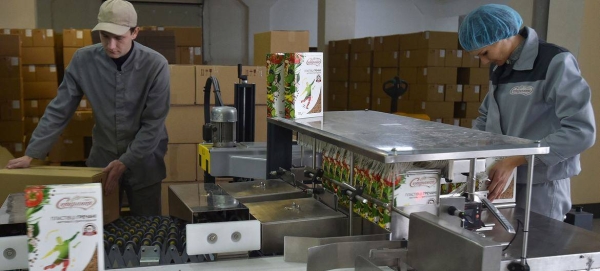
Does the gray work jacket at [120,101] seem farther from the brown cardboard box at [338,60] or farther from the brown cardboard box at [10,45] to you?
the brown cardboard box at [338,60]

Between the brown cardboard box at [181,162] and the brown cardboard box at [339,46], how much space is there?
13.4ft

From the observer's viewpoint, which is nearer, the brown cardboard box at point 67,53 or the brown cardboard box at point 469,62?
the brown cardboard box at point 67,53

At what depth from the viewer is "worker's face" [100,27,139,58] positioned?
92.4 inches

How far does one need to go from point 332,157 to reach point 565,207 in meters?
0.90

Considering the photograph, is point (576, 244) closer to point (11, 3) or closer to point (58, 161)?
point (58, 161)

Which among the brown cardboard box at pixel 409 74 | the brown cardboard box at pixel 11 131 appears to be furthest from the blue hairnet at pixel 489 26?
the brown cardboard box at pixel 11 131

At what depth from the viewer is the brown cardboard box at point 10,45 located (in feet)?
16.2

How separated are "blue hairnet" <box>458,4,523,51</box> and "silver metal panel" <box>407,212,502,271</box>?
0.82 m

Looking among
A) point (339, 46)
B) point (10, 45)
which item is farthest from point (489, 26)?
point (339, 46)

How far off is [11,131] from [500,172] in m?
4.73

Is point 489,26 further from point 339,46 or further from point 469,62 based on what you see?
point 339,46

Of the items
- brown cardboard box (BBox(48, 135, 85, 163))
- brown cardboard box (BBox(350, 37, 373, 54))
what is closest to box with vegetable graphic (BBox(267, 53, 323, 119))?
brown cardboard box (BBox(48, 135, 85, 163))

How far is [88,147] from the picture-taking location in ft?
16.9

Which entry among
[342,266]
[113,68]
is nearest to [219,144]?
[113,68]
